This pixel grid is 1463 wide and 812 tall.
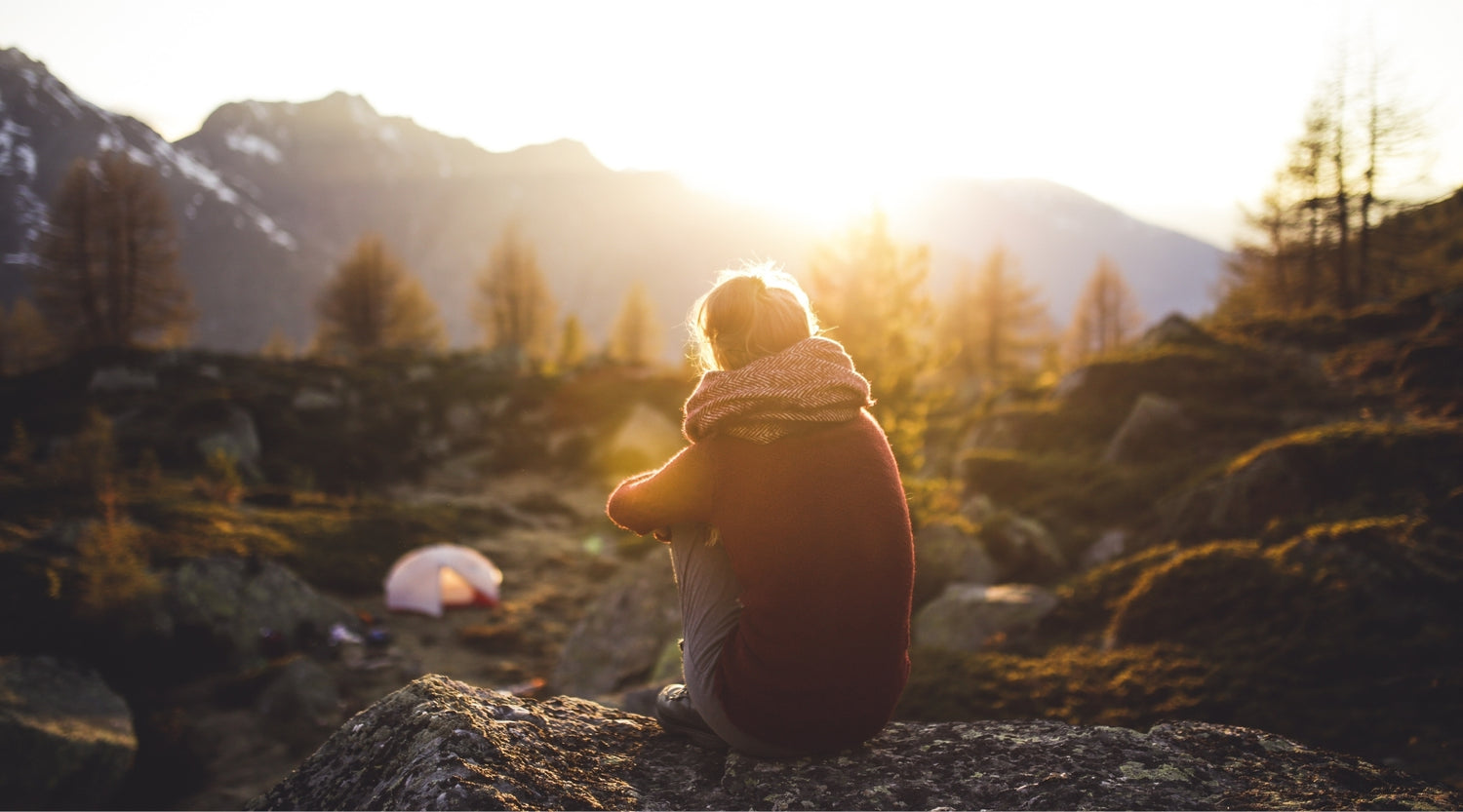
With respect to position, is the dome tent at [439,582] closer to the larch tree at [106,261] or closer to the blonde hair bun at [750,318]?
the blonde hair bun at [750,318]

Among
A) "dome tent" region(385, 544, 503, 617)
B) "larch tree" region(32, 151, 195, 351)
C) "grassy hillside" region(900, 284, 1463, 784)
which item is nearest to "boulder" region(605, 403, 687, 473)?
"dome tent" region(385, 544, 503, 617)

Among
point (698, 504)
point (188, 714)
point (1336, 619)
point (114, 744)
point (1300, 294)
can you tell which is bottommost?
point (188, 714)

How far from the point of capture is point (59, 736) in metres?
6.00

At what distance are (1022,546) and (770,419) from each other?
8098mm

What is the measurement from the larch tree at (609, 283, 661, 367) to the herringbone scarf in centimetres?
4794

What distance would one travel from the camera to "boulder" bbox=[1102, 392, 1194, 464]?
35.4 ft

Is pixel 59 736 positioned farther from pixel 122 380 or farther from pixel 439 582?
pixel 122 380

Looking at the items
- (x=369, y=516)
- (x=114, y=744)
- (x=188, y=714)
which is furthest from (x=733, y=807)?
(x=369, y=516)

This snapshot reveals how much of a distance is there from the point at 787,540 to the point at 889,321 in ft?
37.4

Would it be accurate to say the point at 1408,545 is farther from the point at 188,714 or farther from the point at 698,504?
the point at 188,714

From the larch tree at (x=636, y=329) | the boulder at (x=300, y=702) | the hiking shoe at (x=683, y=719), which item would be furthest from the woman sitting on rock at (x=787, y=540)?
the larch tree at (x=636, y=329)

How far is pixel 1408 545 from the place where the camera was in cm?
467

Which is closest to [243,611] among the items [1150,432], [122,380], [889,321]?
[889,321]

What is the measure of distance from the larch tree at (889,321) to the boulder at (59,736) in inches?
413
